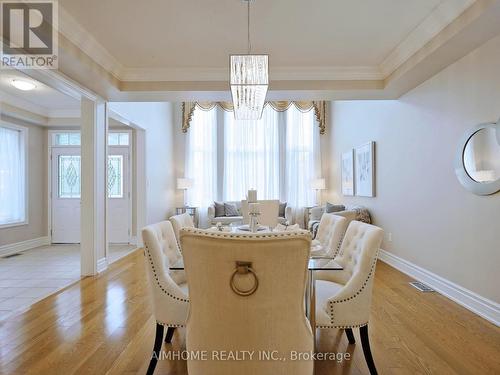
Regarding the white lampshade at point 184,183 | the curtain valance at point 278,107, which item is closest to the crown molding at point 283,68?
the white lampshade at point 184,183

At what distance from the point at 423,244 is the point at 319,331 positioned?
6.75 feet

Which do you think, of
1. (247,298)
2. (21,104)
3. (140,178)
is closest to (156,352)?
(247,298)

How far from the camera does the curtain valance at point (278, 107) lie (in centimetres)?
768

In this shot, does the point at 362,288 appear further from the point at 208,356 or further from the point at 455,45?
the point at 455,45

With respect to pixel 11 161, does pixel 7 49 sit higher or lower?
higher

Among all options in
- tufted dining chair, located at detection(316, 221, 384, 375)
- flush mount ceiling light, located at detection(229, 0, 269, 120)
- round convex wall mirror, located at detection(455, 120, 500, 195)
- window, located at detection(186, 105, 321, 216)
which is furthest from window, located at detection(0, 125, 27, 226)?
round convex wall mirror, located at detection(455, 120, 500, 195)

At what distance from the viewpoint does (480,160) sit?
2842 millimetres

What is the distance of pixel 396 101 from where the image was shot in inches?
177

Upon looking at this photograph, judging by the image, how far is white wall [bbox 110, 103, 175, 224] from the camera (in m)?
5.71

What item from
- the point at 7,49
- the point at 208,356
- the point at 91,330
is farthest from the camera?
the point at 7,49

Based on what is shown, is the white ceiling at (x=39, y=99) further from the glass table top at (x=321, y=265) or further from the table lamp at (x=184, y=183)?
the glass table top at (x=321, y=265)

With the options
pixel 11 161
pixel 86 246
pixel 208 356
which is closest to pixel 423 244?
pixel 208 356

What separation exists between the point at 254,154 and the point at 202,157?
50.6 inches

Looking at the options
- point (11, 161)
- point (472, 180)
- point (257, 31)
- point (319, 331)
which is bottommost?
point (319, 331)
